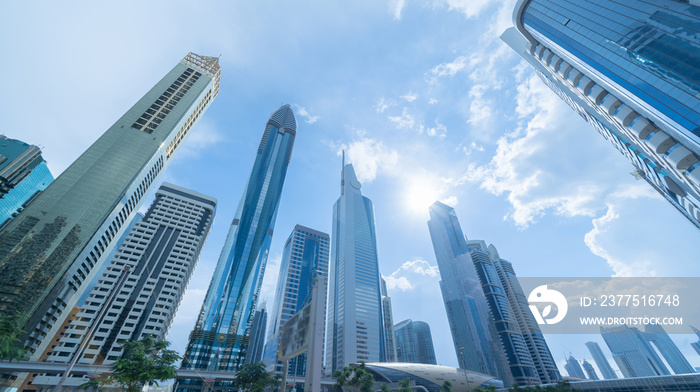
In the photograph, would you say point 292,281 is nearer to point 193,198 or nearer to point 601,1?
point 193,198

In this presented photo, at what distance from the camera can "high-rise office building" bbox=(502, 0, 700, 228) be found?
37562 mm

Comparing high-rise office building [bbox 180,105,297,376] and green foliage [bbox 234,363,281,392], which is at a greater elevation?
high-rise office building [bbox 180,105,297,376]

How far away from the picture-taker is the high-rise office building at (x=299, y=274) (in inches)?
5960

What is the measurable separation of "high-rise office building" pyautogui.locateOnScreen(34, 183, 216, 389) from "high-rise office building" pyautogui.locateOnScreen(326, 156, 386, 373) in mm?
80451

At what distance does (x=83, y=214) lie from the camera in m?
66.3

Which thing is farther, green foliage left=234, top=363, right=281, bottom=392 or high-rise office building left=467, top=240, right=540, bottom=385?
high-rise office building left=467, top=240, right=540, bottom=385

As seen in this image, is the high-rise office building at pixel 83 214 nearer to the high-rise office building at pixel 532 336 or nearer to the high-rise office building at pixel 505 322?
the high-rise office building at pixel 505 322

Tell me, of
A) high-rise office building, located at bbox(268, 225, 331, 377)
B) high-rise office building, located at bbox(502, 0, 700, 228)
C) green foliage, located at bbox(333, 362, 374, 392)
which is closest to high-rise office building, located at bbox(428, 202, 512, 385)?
high-rise office building, located at bbox(268, 225, 331, 377)

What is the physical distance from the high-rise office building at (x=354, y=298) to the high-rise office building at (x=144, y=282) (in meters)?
80.5

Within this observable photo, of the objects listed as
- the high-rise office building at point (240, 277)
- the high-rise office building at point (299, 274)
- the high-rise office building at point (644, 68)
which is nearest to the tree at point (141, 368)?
the high-rise office building at point (644, 68)

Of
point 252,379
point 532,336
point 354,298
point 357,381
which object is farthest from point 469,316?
point 252,379

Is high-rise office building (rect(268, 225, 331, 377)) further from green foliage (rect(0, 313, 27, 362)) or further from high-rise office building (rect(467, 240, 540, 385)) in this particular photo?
green foliage (rect(0, 313, 27, 362))

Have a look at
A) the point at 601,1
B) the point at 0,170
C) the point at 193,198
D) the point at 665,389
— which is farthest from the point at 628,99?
the point at 193,198

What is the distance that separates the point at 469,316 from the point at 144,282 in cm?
17082
